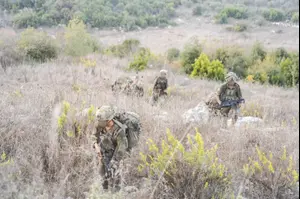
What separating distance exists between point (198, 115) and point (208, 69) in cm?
928

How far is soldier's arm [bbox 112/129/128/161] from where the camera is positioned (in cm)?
329

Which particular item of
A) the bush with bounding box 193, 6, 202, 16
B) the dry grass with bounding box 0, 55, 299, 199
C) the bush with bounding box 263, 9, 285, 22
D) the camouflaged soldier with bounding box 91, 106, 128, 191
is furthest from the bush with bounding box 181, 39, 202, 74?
the bush with bounding box 263, 9, 285, 22

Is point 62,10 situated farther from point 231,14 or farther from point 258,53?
point 231,14

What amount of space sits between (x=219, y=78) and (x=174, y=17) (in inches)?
686

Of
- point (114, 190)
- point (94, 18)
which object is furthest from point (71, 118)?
point (94, 18)

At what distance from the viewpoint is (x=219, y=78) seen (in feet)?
48.3

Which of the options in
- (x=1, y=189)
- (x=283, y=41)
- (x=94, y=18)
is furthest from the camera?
(x=283, y=41)

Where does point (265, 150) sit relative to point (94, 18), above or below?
A: below

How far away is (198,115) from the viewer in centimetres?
584

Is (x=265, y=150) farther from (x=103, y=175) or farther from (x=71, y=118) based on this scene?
(x=71, y=118)

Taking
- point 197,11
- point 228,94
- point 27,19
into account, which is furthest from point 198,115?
point 197,11

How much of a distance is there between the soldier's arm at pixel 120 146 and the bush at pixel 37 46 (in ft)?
31.3

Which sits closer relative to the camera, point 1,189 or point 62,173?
point 1,189

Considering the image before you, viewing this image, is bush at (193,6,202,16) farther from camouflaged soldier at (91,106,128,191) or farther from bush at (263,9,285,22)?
camouflaged soldier at (91,106,128,191)
